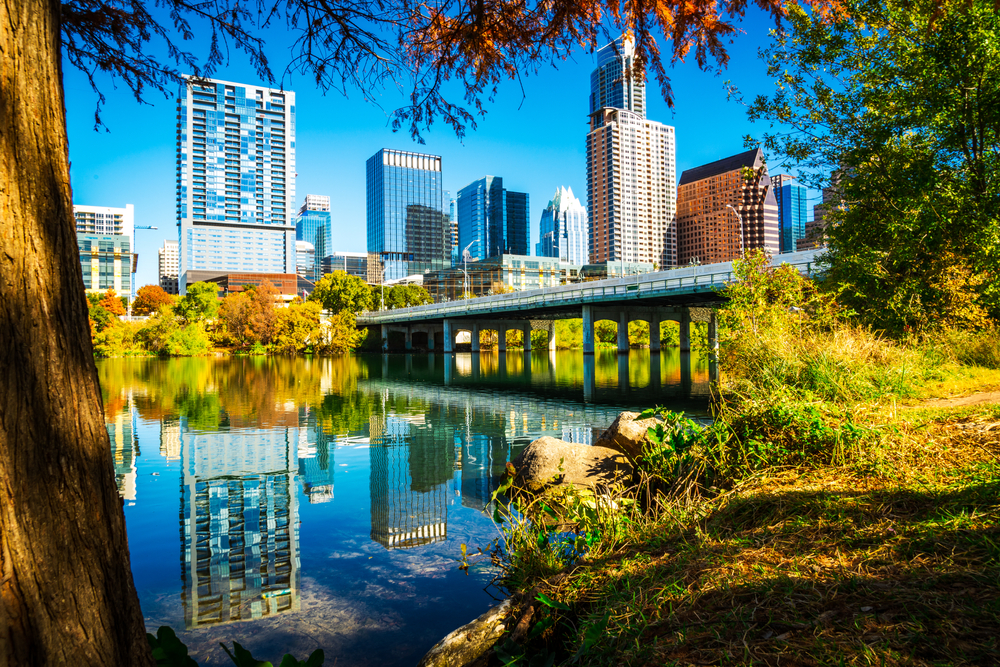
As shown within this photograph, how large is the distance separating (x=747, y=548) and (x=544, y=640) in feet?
5.12

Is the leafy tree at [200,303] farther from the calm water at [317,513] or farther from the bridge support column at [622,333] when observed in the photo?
the calm water at [317,513]

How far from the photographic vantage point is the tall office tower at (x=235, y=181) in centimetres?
17038

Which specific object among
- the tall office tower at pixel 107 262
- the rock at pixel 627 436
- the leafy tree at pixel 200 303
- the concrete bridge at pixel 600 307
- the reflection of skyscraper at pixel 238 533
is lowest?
the reflection of skyscraper at pixel 238 533

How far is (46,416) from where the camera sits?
94.2 inches

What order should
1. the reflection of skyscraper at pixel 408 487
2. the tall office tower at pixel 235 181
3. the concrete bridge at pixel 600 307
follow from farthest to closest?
the tall office tower at pixel 235 181, the concrete bridge at pixel 600 307, the reflection of skyscraper at pixel 408 487

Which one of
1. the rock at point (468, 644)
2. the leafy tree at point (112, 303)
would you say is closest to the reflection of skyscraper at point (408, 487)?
the rock at point (468, 644)

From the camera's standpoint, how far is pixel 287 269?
187375 mm

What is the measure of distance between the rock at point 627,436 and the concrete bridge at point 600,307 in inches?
927

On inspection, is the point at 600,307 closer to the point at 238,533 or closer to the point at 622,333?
the point at 622,333

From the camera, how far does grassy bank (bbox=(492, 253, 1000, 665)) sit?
9.16 feet

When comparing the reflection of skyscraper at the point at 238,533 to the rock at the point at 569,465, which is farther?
the rock at the point at 569,465

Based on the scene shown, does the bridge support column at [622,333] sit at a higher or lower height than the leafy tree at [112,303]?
lower

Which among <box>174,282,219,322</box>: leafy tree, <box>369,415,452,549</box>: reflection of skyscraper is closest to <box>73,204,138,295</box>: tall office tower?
<box>174,282,219,322</box>: leafy tree

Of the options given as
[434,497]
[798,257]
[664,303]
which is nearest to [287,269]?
[664,303]
